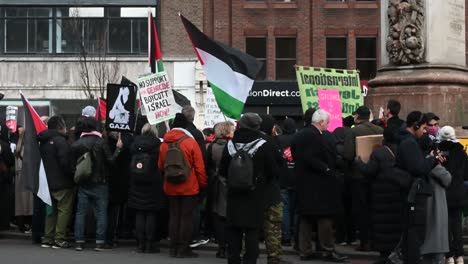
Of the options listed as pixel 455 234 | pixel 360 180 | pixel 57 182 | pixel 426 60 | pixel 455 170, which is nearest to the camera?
pixel 455 170

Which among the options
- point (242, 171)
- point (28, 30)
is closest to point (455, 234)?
point (242, 171)

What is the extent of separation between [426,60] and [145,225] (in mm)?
4812

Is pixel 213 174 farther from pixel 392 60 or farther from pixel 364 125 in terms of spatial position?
pixel 392 60

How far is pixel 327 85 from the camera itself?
46.1 feet

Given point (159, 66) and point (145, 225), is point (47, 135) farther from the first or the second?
point (159, 66)

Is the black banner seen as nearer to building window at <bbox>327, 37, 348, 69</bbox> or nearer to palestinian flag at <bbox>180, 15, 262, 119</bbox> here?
palestinian flag at <bbox>180, 15, 262, 119</bbox>

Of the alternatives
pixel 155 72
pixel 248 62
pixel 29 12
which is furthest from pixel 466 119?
pixel 29 12

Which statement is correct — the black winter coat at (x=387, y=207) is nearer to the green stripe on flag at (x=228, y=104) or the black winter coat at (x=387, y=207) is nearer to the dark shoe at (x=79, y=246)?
the green stripe on flag at (x=228, y=104)

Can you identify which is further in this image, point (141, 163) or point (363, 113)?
point (141, 163)

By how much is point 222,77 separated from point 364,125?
220 cm

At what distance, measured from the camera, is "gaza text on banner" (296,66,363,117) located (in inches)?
544

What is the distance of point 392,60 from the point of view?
13.4 m

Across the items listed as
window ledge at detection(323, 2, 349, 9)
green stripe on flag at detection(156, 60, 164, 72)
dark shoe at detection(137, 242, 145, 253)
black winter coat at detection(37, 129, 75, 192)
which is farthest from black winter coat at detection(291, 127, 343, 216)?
window ledge at detection(323, 2, 349, 9)

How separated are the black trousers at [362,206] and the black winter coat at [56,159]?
161 inches
